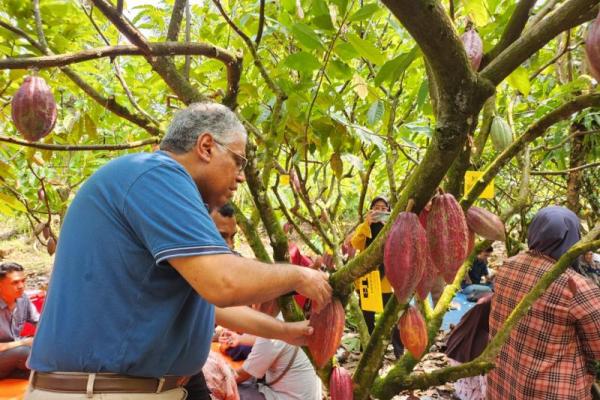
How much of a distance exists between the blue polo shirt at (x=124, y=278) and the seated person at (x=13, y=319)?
7.07ft

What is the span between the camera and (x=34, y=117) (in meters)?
1.26

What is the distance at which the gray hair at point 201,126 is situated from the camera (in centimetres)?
114

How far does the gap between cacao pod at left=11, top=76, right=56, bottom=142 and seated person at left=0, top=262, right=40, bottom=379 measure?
2.03 meters

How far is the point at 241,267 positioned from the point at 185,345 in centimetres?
31

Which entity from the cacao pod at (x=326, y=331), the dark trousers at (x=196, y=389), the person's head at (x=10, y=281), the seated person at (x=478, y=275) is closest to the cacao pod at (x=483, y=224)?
the cacao pod at (x=326, y=331)

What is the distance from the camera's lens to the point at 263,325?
3.92ft

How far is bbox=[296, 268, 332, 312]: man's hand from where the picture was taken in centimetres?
84

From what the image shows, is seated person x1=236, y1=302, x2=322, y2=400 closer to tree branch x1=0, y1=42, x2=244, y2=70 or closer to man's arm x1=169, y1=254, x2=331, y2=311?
man's arm x1=169, y1=254, x2=331, y2=311

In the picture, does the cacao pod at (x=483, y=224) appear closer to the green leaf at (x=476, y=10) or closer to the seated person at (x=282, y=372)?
the green leaf at (x=476, y=10)

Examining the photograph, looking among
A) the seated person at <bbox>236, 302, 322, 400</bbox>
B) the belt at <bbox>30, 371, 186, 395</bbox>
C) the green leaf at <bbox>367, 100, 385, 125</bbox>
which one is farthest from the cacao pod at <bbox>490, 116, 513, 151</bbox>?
the seated person at <bbox>236, 302, 322, 400</bbox>

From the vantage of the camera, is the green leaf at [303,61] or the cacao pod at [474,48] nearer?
the cacao pod at [474,48]

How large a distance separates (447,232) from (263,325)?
599mm

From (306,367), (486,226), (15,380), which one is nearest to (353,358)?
(306,367)

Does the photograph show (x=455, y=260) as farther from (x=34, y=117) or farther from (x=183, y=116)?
(x=34, y=117)
